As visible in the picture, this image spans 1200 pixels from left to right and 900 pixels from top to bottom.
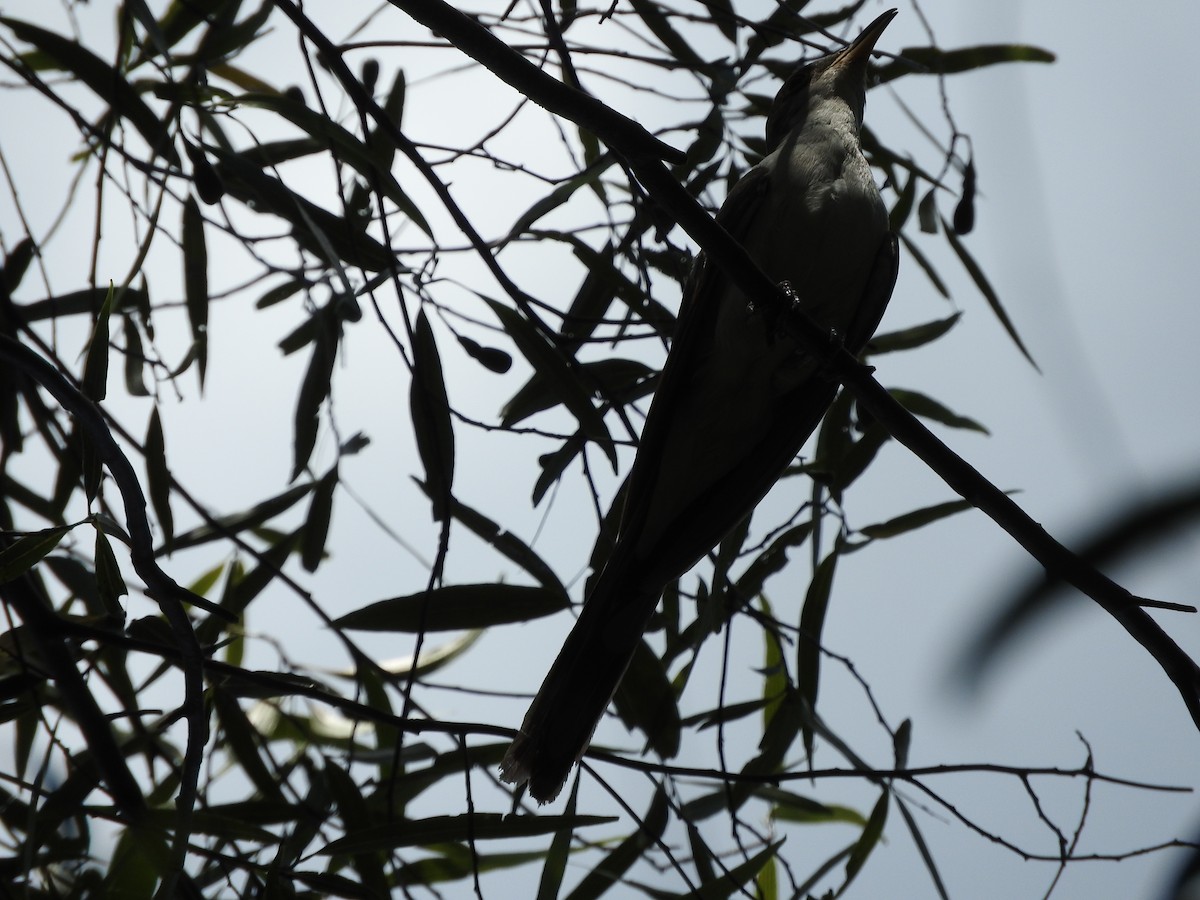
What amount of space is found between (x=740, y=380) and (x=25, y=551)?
160 cm

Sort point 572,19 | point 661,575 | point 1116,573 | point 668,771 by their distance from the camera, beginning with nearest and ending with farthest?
point 1116,573
point 668,771
point 572,19
point 661,575

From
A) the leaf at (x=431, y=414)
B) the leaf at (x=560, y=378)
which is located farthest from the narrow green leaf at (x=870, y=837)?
the leaf at (x=431, y=414)

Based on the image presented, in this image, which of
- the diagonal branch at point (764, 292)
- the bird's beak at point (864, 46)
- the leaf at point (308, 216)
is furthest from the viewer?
the bird's beak at point (864, 46)

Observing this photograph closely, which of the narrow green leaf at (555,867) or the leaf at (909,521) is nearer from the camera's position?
the narrow green leaf at (555,867)

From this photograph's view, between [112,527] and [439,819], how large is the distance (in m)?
0.75

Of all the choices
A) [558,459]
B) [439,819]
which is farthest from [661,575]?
[439,819]

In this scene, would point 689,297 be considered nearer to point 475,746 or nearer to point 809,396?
point 809,396

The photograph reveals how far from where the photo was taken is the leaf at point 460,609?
7.02ft

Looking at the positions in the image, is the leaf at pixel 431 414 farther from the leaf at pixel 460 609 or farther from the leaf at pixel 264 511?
the leaf at pixel 264 511

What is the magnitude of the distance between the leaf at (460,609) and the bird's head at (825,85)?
1574 millimetres

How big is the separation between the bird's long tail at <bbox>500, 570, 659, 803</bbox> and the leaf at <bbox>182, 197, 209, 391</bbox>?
41.7 inches

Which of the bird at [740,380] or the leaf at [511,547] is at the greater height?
the bird at [740,380]

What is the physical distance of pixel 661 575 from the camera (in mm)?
2396

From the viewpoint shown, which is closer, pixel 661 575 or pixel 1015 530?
pixel 1015 530
